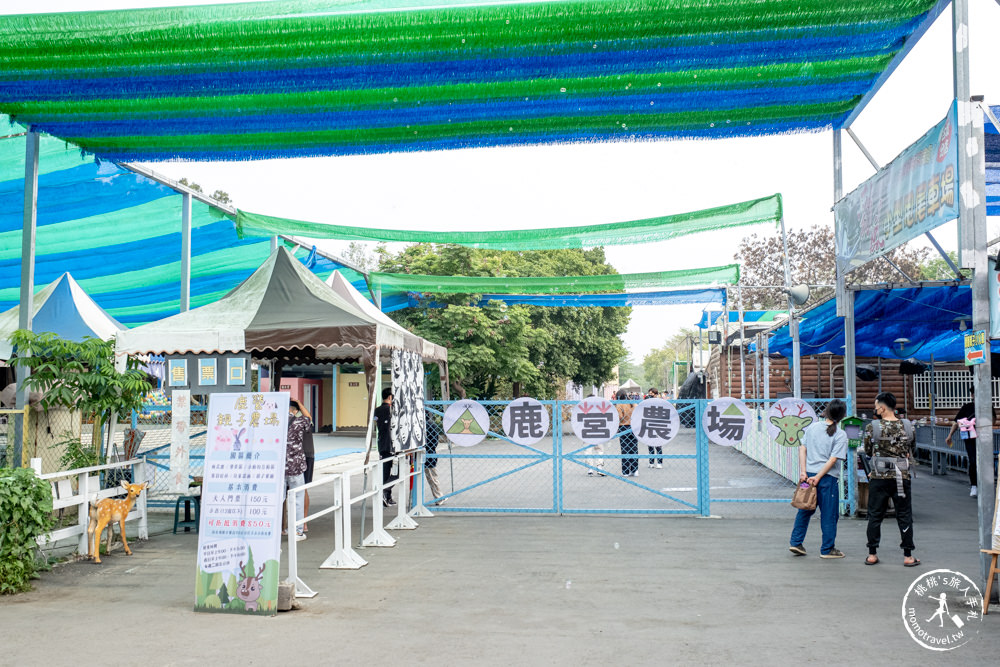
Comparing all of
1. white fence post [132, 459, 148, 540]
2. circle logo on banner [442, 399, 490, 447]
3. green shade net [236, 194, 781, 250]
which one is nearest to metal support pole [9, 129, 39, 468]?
white fence post [132, 459, 148, 540]

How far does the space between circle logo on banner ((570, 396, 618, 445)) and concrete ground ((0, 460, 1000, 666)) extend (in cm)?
157

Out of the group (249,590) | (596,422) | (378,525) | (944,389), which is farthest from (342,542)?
(944,389)

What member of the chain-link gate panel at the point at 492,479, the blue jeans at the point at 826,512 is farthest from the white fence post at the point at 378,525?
the blue jeans at the point at 826,512

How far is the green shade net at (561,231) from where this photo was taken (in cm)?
1048

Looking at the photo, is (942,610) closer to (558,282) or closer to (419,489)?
(419,489)

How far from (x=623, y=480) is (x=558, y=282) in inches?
186

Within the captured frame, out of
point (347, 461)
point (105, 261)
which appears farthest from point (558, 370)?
point (105, 261)

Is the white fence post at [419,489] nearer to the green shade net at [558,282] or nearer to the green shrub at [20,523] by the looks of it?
the green shrub at [20,523]

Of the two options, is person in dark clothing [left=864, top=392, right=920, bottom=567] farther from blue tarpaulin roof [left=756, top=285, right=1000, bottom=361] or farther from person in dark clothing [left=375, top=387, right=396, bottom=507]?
person in dark clothing [left=375, top=387, right=396, bottom=507]

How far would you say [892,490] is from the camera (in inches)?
285

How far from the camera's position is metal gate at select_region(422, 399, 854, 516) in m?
10.3

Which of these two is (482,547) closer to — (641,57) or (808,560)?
(808,560)

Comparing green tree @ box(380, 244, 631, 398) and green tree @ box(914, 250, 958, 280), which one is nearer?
green tree @ box(380, 244, 631, 398)

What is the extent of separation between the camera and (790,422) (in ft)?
33.9
